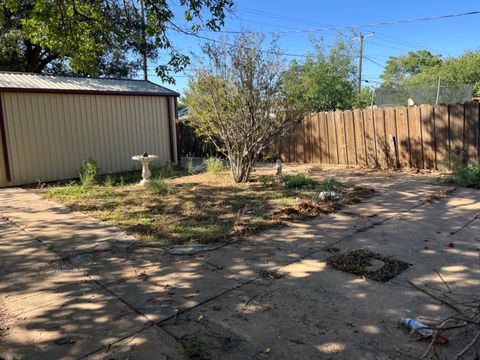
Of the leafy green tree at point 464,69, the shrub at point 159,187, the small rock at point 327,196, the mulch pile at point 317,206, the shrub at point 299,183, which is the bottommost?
the mulch pile at point 317,206

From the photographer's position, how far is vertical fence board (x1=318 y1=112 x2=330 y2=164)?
36.4 feet

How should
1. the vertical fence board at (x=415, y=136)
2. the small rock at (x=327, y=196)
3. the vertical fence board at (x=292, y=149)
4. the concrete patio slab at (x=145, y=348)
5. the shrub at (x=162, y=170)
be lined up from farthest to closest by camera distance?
the vertical fence board at (x=292, y=149)
the shrub at (x=162, y=170)
the vertical fence board at (x=415, y=136)
the small rock at (x=327, y=196)
the concrete patio slab at (x=145, y=348)

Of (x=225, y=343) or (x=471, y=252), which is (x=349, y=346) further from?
(x=471, y=252)

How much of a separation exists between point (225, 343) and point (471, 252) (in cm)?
281

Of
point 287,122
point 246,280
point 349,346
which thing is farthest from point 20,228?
point 287,122

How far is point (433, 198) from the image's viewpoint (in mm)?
6273

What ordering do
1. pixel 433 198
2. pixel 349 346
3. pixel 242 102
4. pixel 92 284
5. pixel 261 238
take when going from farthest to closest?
pixel 242 102
pixel 433 198
pixel 261 238
pixel 92 284
pixel 349 346

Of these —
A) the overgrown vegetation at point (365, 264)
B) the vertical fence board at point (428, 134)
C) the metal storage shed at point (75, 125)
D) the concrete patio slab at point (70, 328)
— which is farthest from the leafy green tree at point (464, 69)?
the concrete patio slab at point (70, 328)

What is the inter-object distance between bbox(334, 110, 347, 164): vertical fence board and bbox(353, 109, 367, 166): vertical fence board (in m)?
0.41

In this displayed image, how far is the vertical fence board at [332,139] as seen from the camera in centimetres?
1091

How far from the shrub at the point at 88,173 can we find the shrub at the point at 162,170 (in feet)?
4.72

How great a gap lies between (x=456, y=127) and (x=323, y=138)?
11.6 feet

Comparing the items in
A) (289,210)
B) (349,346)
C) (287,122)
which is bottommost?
(349,346)

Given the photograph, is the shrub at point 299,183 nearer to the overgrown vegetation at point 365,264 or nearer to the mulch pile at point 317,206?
the mulch pile at point 317,206
